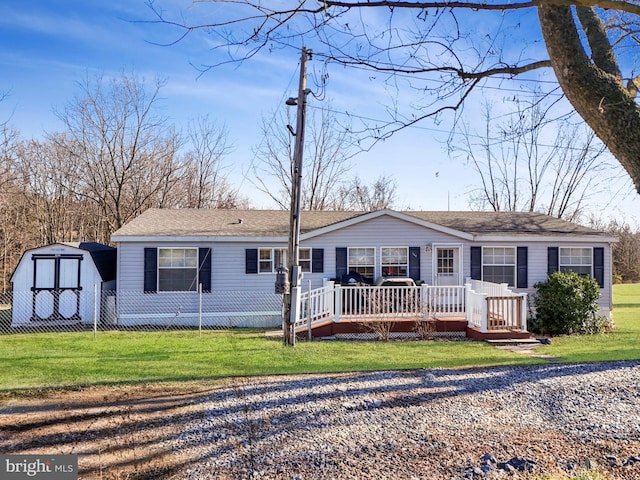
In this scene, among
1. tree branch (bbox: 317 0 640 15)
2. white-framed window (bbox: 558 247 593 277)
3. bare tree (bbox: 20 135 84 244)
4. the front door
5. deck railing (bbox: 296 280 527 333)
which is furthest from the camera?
bare tree (bbox: 20 135 84 244)

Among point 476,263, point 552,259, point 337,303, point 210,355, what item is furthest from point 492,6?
point 552,259

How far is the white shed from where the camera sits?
13.3 m

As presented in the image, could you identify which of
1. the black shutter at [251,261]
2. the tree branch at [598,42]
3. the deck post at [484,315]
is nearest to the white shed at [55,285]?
the black shutter at [251,261]

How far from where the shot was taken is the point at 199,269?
14.1 meters

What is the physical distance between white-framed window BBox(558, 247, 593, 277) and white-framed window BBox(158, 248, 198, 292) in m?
12.4

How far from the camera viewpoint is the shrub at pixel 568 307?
531 inches

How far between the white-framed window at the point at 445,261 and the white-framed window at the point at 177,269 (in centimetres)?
799

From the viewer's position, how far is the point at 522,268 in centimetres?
1497

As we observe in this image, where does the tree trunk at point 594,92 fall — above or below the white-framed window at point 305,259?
above

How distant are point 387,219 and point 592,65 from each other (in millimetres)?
11142

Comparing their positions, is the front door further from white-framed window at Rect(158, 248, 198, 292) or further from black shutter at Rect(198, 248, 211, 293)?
white-framed window at Rect(158, 248, 198, 292)

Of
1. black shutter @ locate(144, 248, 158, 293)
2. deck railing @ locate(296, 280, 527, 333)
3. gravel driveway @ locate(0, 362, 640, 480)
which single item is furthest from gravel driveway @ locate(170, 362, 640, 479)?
Answer: black shutter @ locate(144, 248, 158, 293)

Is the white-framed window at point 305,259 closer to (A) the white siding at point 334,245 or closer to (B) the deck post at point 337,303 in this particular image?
(A) the white siding at point 334,245

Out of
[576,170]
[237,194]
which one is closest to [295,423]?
[237,194]
